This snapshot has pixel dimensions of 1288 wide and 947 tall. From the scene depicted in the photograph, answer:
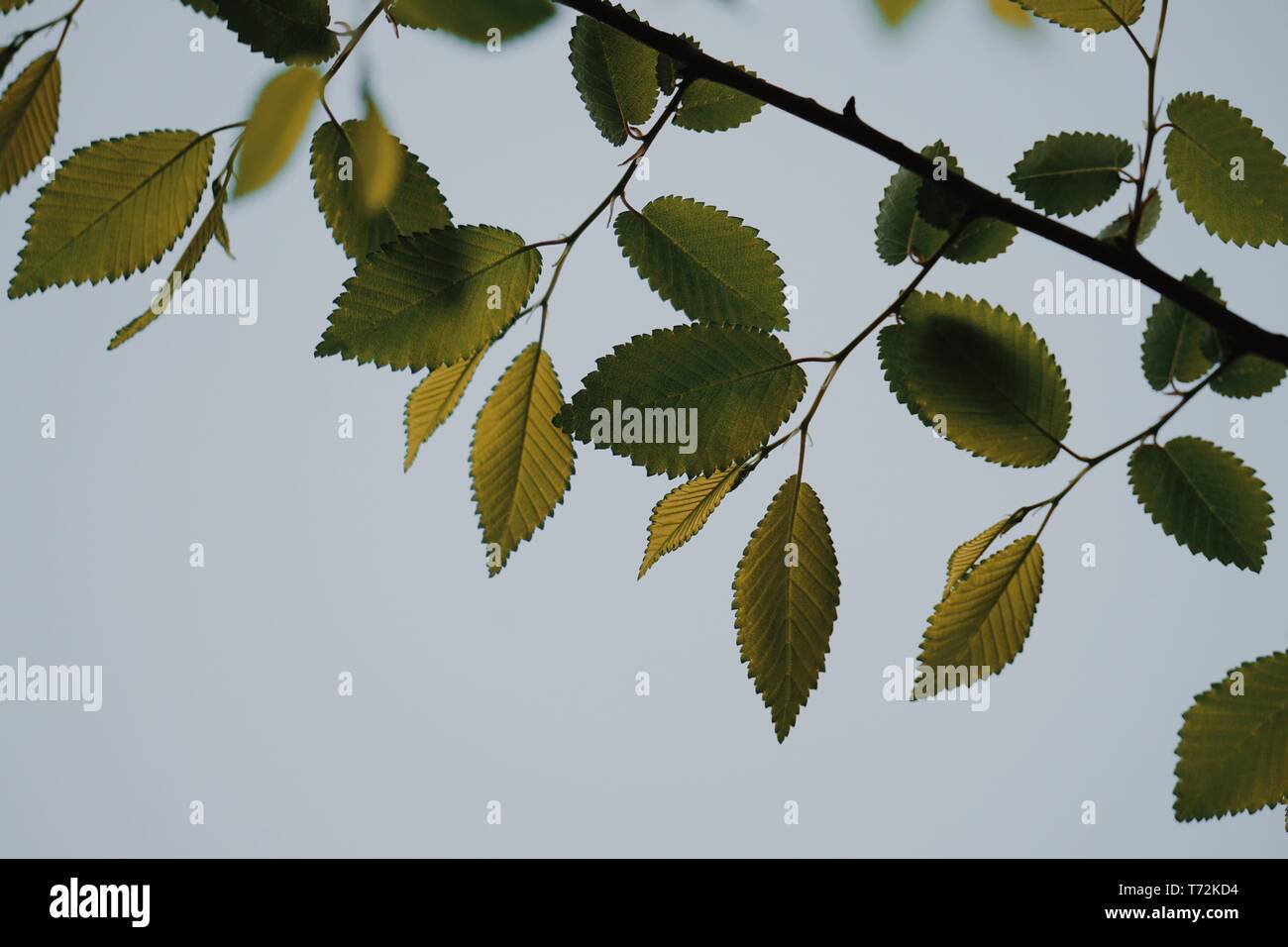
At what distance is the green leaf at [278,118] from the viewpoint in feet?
0.75

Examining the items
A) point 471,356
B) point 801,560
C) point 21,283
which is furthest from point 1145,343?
point 21,283

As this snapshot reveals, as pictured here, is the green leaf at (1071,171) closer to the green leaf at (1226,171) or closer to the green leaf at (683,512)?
the green leaf at (1226,171)

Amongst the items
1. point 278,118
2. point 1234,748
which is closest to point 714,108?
point 278,118

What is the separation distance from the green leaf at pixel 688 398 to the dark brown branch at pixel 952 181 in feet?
0.32

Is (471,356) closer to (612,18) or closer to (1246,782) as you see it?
(612,18)

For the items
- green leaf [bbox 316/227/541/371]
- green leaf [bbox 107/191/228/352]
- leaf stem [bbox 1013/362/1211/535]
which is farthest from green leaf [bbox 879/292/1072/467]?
green leaf [bbox 107/191/228/352]

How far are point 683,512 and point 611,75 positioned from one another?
7.9 inches

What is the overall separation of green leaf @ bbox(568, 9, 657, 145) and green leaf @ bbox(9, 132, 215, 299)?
0.55 ft

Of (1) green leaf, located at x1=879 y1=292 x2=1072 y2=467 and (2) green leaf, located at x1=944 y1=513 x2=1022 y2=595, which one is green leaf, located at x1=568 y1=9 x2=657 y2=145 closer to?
(1) green leaf, located at x1=879 y1=292 x2=1072 y2=467

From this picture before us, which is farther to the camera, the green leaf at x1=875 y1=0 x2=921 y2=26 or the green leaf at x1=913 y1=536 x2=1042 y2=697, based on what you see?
the green leaf at x1=913 y1=536 x2=1042 y2=697

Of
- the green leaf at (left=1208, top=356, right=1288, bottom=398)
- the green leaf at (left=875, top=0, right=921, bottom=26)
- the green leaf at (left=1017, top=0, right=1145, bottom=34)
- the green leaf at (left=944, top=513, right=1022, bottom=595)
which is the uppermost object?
the green leaf at (left=1017, top=0, right=1145, bottom=34)

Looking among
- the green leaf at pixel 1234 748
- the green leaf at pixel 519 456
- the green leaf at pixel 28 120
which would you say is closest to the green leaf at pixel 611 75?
the green leaf at pixel 519 456

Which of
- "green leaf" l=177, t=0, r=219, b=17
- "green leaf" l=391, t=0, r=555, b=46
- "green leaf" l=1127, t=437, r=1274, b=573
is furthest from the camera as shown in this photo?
"green leaf" l=1127, t=437, r=1274, b=573

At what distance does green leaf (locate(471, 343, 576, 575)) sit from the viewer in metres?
0.41
